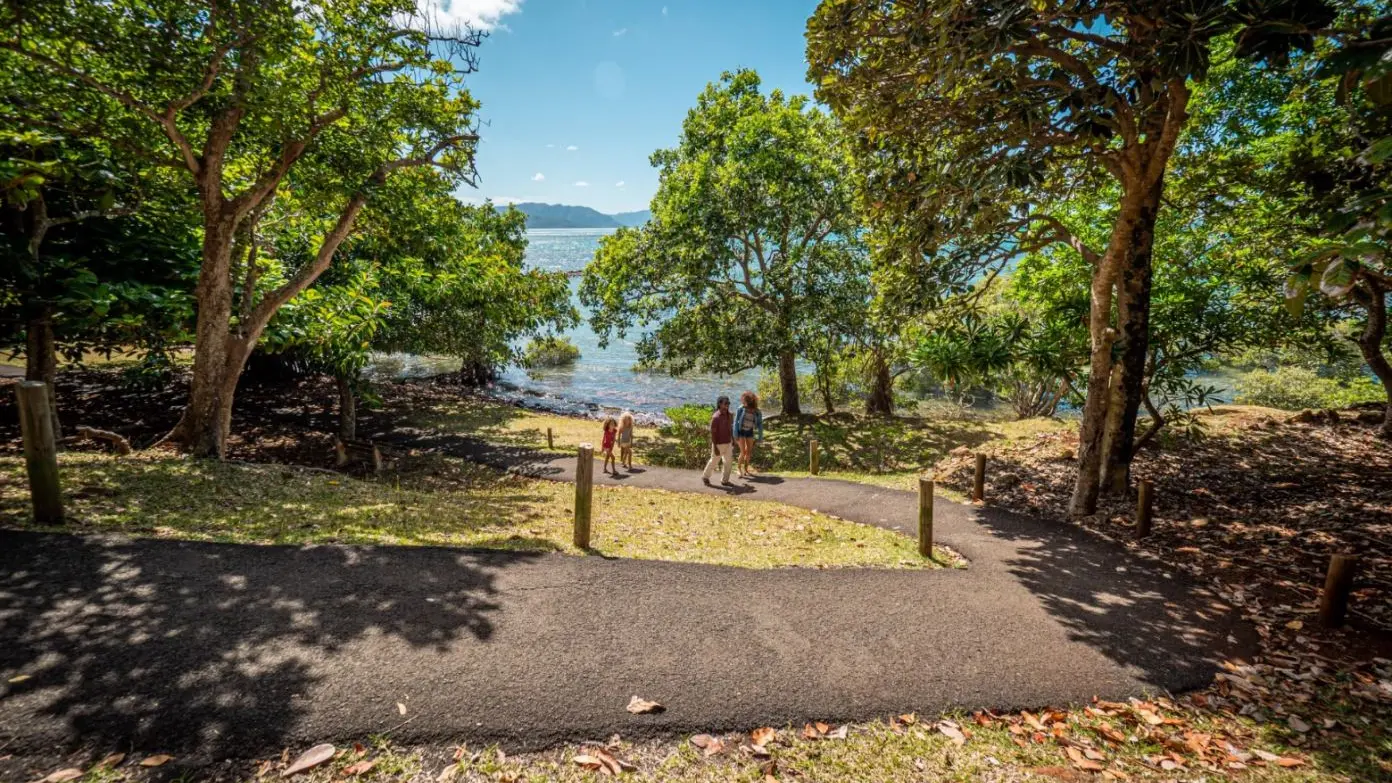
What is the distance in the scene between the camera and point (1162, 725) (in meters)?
4.54

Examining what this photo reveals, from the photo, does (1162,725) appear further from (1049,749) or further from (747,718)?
(747,718)

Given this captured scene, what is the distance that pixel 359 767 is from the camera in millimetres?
3533

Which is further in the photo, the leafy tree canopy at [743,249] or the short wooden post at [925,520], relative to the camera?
the leafy tree canopy at [743,249]

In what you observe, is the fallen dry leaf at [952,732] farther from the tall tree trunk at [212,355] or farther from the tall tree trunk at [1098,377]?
the tall tree trunk at [212,355]

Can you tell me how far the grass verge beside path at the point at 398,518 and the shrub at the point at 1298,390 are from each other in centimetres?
2626

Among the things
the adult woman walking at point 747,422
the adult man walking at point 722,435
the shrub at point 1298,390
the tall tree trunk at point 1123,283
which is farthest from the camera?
the shrub at point 1298,390

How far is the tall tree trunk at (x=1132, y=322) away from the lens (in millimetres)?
8977

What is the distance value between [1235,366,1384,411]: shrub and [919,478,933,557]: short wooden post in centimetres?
2538

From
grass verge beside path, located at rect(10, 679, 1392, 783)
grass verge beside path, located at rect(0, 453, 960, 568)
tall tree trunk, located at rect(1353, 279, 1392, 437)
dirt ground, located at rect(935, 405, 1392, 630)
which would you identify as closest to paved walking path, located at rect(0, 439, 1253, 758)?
grass verge beside path, located at rect(10, 679, 1392, 783)

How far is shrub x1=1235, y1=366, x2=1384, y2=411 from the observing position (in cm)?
2206

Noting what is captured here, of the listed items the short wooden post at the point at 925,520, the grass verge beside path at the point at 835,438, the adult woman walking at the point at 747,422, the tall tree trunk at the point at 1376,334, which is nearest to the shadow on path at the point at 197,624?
the short wooden post at the point at 925,520

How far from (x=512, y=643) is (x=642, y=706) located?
4.57 ft

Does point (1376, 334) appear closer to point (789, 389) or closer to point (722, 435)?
point (722, 435)

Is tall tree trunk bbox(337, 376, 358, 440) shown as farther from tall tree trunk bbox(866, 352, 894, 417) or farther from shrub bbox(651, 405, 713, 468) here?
tall tree trunk bbox(866, 352, 894, 417)
